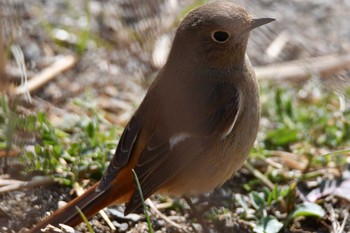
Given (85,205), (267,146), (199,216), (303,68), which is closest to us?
(85,205)

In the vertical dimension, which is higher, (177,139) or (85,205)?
(177,139)

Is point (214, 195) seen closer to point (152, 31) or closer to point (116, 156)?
point (116, 156)

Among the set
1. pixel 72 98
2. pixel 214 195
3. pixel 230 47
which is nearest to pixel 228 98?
pixel 230 47

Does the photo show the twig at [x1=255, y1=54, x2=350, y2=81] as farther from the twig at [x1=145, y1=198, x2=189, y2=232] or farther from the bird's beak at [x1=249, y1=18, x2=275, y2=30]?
the twig at [x1=145, y1=198, x2=189, y2=232]

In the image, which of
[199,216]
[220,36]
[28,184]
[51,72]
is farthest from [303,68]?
[28,184]

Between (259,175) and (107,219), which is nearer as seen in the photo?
(107,219)

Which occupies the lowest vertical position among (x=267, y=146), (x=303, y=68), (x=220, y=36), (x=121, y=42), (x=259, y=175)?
(x=259, y=175)

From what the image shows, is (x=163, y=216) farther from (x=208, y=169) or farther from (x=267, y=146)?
(x=267, y=146)

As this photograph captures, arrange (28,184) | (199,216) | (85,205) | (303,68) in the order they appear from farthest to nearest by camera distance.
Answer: (303,68)
(199,216)
(28,184)
(85,205)
